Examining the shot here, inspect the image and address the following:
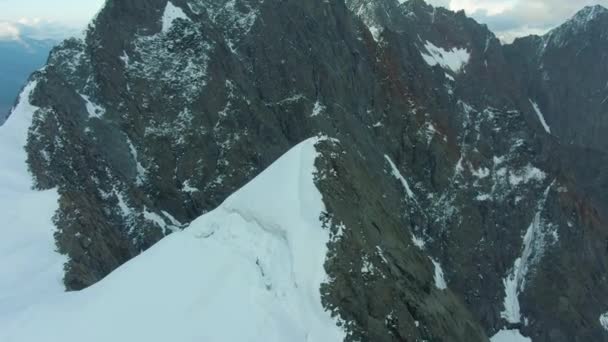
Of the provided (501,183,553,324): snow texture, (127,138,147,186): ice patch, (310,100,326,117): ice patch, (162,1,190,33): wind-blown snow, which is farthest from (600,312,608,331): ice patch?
(162,1,190,33): wind-blown snow

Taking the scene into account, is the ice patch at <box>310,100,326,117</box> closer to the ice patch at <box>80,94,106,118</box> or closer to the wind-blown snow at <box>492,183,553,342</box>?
the ice patch at <box>80,94,106,118</box>

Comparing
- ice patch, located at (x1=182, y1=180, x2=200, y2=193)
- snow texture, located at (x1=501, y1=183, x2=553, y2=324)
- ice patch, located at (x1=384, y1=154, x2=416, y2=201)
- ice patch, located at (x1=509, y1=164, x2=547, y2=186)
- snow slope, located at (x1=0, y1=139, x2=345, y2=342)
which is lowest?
snow texture, located at (x1=501, y1=183, x2=553, y2=324)

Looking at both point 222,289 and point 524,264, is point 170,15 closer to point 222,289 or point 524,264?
point 222,289

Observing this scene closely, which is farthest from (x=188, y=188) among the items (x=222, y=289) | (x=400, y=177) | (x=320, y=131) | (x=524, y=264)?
(x=524, y=264)

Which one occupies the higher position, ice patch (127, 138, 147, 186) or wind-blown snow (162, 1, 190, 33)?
wind-blown snow (162, 1, 190, 33)

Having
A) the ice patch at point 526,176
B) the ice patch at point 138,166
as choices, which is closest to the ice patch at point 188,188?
the ice patch at point 138,166

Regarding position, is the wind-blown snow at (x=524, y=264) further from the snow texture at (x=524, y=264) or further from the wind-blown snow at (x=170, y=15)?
the wind-blown snow at (x=170, y=15)
